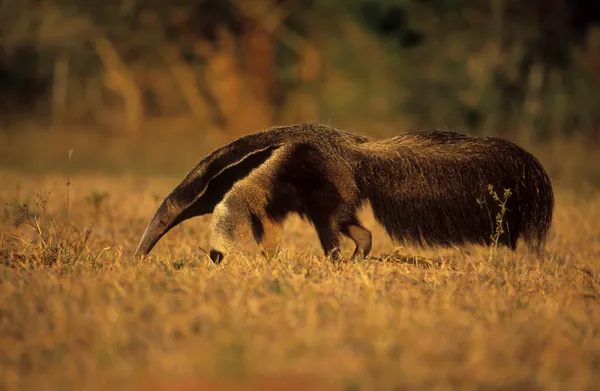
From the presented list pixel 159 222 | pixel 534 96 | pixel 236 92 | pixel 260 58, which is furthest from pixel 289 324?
pixel 534 96

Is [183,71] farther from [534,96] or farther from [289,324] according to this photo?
[289,324]

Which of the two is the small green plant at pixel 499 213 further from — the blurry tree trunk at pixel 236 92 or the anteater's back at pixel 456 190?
the blurry tree trunk at pixel 236 92

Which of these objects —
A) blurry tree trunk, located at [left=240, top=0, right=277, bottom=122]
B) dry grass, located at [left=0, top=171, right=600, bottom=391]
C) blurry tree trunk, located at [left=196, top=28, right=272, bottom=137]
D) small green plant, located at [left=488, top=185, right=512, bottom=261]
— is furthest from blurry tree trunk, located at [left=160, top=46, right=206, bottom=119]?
dry grass, located at [left=0, top=171, right=600, bottom=391]

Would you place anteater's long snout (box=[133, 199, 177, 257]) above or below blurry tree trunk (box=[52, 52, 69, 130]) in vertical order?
above

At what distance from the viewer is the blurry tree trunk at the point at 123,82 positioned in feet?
82.7

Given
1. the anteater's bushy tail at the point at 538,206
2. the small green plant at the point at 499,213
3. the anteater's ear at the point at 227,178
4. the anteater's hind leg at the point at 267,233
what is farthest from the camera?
the anteater's hind leg at the point at 267,233

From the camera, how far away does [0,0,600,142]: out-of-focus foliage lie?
16.2m

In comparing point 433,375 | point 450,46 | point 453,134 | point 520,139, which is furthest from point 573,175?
point 433,375

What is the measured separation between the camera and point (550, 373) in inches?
117

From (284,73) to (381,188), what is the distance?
22317 mm

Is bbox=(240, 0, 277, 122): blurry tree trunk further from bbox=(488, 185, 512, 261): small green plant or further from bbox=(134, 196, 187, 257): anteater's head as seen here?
bbox=(488, 185, 512, 261): small green plant

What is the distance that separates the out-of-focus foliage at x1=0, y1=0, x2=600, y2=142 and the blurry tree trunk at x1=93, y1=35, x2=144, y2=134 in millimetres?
69

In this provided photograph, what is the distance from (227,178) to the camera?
17.7ft

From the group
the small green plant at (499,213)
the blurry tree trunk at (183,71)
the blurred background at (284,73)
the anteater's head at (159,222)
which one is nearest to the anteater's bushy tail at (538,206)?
the small green plant at (499,213)
